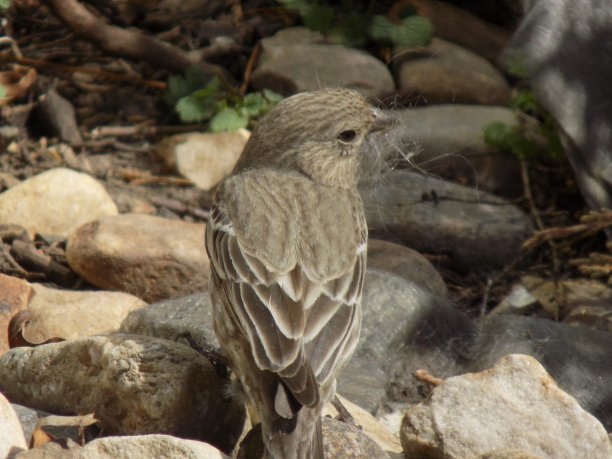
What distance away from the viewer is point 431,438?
457 cm

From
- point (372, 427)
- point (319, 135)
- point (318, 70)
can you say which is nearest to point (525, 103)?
point (318, 70)

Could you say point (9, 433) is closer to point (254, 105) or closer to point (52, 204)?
point (52, 204)

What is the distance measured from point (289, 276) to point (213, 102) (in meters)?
3.24

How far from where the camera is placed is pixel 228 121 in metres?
7.31

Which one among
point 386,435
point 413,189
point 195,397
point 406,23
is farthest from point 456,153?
point 195,397

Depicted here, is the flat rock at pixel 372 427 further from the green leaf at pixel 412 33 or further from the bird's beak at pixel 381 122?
the green leaf at pixel 412 33

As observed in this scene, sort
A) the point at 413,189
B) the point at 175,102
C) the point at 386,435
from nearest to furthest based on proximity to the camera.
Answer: the point at 386,435 < the point at 413,189 < the point at 175,102

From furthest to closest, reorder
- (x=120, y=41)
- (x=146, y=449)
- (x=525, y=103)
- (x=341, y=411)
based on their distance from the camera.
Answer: (x=120, y=41) → (x=525, y=103) → (x=341, y=411) → (x=146, y=449)

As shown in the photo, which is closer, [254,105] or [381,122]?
[381,122]

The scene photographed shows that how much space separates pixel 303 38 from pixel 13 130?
2.15 m

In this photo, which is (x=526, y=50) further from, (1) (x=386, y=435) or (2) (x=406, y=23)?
(1) (x=386, y=435)

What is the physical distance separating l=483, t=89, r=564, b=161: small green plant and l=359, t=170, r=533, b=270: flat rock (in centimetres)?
50

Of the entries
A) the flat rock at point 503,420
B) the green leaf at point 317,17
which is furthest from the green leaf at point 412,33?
the flat rock at point 503,420

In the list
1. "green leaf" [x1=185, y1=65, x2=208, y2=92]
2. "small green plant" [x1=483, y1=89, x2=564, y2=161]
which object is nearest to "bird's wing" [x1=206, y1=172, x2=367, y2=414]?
"small green plant" [x1=483, y1=89, x2=564, y2=161]
